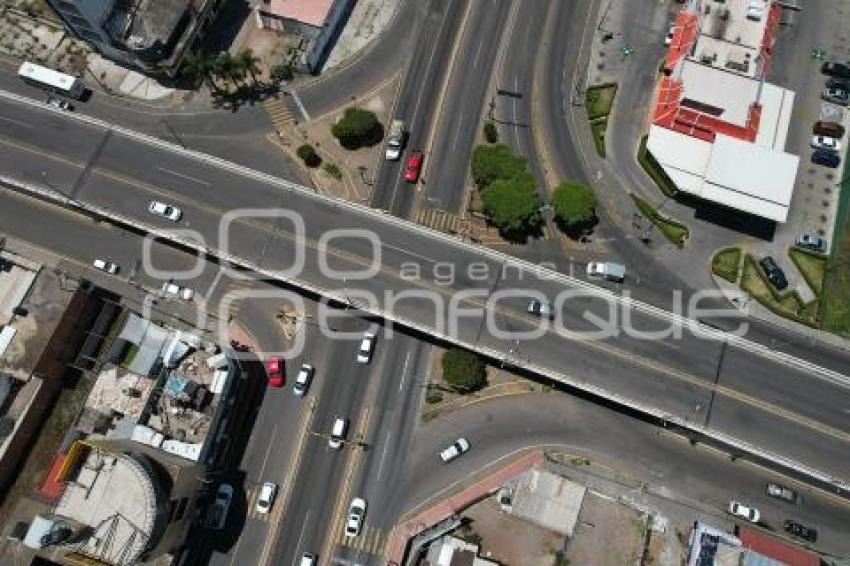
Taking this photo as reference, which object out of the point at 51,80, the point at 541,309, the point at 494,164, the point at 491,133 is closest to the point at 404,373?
the point at 541,309

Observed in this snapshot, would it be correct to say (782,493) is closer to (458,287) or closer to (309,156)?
(458,287)

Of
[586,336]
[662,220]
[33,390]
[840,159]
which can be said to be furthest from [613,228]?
[33,390]

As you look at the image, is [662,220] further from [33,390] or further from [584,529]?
[33,390]

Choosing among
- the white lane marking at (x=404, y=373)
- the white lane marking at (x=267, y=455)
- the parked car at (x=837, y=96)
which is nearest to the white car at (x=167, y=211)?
the white lane marking at (x=267, y=455)

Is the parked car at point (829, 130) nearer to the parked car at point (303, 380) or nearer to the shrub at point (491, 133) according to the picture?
the shrub at point (491, 133)

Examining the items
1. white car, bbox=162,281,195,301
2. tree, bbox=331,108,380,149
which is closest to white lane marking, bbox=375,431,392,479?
white car, bbox=162,281,195,301

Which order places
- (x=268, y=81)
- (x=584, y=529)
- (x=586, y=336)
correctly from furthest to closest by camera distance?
(x=268, y=81)
(x=586, y=336)
(x=584, y=529)

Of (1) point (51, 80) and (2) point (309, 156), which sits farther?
(1) point (51, 80)
